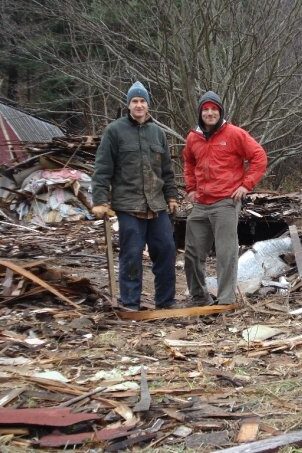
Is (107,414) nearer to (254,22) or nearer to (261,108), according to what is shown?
(254,22)

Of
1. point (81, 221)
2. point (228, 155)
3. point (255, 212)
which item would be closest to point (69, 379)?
point (228, 155)

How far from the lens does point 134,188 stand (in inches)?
218

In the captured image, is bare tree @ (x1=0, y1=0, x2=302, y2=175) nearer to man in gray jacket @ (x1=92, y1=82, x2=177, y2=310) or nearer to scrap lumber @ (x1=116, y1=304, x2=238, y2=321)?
man in gray jacket @ (x1=92, y1=82, x2=177, y2=310)

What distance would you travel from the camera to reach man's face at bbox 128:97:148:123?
17.8 ft

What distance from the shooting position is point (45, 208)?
1298 cm

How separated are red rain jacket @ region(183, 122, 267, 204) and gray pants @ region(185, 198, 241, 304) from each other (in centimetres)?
11

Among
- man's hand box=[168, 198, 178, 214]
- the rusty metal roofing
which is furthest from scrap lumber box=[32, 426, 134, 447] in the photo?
the rusty metal roofing

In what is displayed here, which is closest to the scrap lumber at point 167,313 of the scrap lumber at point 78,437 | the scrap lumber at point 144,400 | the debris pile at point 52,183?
the scrap lumber at point 144,400

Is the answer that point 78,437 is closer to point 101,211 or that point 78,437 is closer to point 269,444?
point 269,444

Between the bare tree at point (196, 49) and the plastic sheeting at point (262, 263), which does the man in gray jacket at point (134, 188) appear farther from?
the bare tree at point (196, 49)

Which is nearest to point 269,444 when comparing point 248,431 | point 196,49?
point 248,431

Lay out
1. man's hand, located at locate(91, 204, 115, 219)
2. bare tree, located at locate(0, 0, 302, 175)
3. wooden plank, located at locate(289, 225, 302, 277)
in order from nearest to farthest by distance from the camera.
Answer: man's hand, located at locate(91, 204, 115, 219) < wooden plank, located at locate(289, 225, 302, 277) < bare tree, located at locate(0, 0, 302, 175)

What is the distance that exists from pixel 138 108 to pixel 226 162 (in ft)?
2.94

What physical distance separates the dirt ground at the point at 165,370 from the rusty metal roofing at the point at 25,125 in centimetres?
1288
